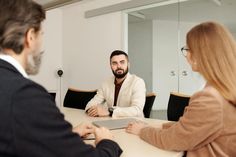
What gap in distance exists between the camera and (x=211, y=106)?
4.21 ft

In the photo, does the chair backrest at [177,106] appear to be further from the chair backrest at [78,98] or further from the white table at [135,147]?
the chair backrest at [78,98]

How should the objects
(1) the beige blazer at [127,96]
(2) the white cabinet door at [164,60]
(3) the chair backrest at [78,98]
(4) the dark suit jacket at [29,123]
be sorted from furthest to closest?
(2) the white cabinet door at [164,60], (3) the chair backrest at [78,98], (1) the beige blazer at [127,96], (4) the dark suit jacket at [29,123]

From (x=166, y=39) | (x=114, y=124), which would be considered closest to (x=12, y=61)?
(x=114, y=124)

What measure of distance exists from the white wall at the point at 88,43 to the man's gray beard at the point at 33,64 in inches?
147

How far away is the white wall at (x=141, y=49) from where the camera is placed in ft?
16.1

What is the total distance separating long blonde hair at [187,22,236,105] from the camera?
1.34m

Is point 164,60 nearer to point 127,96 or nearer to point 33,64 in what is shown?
point 127,96

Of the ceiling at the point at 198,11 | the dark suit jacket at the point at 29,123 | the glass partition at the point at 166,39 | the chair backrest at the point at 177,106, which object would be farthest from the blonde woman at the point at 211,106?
the ceiling at the point at 198,11

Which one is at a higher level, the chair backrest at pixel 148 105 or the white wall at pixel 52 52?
the white wall at pixel 52 52

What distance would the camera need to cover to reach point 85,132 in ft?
5.18

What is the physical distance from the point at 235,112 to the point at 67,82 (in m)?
4.77

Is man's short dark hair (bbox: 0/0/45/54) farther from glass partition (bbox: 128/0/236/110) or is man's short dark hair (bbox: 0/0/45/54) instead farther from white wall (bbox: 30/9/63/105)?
white wall (bbox: 30/9/63/105)

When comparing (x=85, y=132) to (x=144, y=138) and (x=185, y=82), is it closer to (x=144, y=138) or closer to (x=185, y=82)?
(x=144, y=138)

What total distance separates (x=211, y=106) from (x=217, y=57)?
0.86 feet
